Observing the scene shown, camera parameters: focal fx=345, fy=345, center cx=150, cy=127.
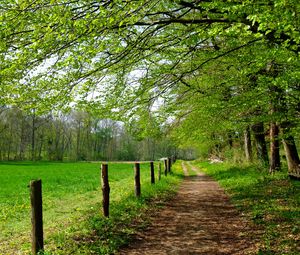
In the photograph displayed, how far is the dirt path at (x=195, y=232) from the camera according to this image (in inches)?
296

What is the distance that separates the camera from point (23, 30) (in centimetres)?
822

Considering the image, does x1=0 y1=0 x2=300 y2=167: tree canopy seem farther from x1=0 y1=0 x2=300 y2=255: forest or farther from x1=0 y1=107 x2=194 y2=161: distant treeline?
x1=0 y1=107 x2=194 y2=161: distant treeline

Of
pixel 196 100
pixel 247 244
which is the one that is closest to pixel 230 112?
pixel 196 100

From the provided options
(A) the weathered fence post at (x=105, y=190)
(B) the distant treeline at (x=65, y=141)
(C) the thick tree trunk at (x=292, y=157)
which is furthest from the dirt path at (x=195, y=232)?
(B) the distant treeline at (x=65, y=141)

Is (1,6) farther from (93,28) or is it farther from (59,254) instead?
(59,254)

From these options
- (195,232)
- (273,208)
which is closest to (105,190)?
(195,232)

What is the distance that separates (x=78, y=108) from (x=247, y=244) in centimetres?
687

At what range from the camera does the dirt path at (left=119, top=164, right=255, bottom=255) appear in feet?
24.6

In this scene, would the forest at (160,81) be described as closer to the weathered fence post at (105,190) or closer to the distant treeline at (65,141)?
the weathered fence post at (105,190)

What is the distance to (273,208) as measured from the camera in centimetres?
1106

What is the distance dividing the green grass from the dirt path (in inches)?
16.2

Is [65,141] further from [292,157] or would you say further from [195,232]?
[195,232]

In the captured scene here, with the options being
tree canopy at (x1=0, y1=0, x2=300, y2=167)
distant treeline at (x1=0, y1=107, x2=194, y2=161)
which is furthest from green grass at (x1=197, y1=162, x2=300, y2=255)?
distant treeline at (x1=0, y1=107, x2=194, y2=161)

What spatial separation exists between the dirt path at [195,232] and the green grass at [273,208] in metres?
0.41
